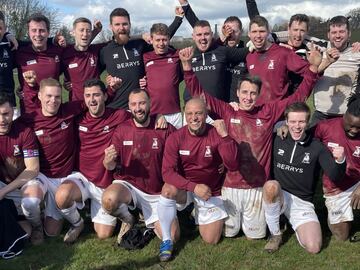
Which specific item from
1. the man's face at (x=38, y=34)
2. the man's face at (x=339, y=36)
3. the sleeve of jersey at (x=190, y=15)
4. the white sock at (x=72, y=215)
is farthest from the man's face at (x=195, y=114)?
the sleeve of jersey at (x=190, y=15)

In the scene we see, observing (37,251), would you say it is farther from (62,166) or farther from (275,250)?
(275,250)

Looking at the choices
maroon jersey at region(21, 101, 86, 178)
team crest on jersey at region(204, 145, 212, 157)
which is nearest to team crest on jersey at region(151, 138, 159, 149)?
team crest on jersey at region(204, 145, 212, 157)

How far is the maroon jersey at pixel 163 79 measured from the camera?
6.76m

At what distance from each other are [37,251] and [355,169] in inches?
146

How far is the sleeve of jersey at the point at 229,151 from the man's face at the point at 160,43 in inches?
85.1

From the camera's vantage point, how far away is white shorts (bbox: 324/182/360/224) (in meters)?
5.34

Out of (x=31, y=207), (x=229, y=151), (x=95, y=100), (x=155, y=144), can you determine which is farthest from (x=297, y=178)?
(x=31, y=207)

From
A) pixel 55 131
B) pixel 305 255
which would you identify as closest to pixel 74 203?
pixel 55 131

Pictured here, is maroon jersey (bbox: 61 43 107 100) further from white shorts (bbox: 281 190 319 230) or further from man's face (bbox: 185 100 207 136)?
white shorts (bbox: 281 190 319 230)

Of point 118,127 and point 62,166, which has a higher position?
point 118,127

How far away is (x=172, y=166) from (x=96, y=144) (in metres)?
1.13

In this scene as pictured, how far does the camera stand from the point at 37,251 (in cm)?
521

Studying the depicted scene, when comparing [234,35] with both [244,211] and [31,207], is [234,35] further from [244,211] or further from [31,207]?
[31,207]

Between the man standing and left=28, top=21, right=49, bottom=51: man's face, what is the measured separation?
3576 mm
